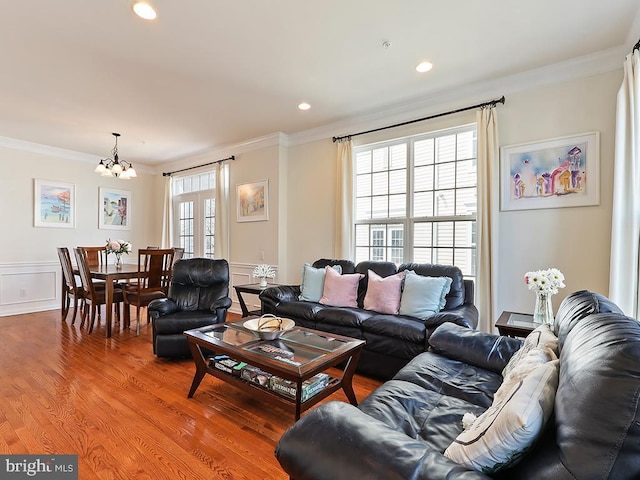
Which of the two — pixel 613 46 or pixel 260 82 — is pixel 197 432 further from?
pixel 613 46

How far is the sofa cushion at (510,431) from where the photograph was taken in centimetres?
86

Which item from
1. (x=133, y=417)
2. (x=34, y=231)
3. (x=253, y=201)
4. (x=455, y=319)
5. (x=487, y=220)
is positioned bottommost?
(x=133, y=417)

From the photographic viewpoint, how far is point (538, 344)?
4.92 ft

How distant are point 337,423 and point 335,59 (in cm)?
282

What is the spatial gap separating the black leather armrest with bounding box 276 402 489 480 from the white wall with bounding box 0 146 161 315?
6.19m

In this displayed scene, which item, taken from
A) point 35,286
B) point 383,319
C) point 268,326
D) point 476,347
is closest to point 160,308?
point 268,326

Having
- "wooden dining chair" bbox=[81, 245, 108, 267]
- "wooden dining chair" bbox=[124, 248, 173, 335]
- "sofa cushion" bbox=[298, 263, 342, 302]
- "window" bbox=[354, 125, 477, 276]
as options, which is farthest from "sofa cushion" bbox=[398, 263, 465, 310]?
"wooden dining chair" bbox=[81, 245, 108, 267]

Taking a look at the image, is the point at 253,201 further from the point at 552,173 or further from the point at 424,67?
the point at 552,173

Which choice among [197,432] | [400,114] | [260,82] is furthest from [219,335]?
[400,114]

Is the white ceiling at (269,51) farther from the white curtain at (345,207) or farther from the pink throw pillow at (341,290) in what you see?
the pink throw pillow at (341,290)

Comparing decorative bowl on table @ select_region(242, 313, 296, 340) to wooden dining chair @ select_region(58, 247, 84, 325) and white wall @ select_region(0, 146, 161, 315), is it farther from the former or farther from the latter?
white wall @ select_region(0, 146, 161, 315)

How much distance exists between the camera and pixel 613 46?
2.61 meters

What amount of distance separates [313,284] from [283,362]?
1.76m

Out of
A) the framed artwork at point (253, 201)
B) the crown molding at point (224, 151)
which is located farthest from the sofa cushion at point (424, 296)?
the crown molding at point (224, 151)
